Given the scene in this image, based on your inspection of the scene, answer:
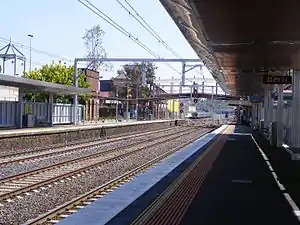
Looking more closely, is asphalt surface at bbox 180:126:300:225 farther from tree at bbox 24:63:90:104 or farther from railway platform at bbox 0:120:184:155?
tree at bbox 24:63:90:104

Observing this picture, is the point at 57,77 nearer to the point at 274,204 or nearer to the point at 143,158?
the point at 143,158

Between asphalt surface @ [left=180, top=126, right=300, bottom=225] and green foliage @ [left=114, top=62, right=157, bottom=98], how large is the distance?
287ft

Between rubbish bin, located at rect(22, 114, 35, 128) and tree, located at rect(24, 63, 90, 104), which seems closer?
rubbish bin, located at rect(22, 114, 35, 128)

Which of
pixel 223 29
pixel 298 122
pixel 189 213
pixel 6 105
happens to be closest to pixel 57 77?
pixel 6 105

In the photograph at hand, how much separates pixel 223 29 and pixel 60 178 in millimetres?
6014

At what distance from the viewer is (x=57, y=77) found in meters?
67.8

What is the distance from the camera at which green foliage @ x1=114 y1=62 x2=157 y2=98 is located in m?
110

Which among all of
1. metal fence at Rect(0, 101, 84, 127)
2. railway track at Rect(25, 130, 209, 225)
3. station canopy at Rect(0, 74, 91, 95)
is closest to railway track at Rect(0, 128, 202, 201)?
railway track at Rect(25, 130, 209, 225)

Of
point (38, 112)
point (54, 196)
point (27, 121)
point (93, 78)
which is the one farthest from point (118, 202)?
point (93, 78)

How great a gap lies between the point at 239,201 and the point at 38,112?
36.4 metres

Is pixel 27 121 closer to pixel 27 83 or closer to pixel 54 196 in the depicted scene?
pixel 27 83

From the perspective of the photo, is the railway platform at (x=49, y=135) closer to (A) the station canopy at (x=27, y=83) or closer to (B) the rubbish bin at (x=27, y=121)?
(A) the station canopy at (x=27, y=83)

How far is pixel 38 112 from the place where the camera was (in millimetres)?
45875

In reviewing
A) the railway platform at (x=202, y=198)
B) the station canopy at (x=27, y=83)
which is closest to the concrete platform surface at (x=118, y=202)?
the railway platform at (x=202, y=198)
